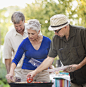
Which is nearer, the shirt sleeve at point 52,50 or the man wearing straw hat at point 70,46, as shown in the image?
the man wearing straw hat at point 70,46

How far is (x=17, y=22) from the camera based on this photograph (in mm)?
2643

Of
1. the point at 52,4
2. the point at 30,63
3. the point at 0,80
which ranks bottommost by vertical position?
the point at 0,80

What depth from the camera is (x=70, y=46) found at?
7.22 ft

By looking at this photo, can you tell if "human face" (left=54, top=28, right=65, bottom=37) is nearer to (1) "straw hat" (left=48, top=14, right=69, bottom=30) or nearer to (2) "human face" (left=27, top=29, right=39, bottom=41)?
(1) "straw hat" (left=48, top=14, right=69, bottom=30)

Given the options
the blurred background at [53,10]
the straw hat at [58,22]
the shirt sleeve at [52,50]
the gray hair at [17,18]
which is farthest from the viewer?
the blurred background at [53,10]

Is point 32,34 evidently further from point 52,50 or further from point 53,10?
point 53,10

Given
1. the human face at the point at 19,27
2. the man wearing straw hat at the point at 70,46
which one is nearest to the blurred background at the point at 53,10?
the human face at the point at 19,27

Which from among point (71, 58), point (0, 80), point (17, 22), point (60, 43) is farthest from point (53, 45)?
point (0, 80)

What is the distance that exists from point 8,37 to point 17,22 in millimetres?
306

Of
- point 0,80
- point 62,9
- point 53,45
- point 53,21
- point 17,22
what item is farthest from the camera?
point 0,80

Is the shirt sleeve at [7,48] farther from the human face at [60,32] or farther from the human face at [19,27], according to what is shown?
the human face at [60,32]

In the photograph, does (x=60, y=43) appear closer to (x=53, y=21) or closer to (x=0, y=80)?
(x=53, y=21)

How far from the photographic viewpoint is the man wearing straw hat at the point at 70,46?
2.12 meters

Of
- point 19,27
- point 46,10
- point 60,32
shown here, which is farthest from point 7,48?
point 46,10
